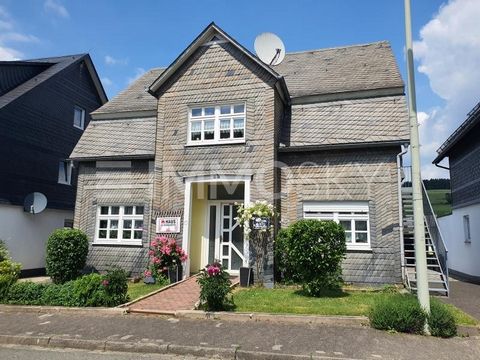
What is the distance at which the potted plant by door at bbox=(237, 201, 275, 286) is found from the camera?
11.6 m

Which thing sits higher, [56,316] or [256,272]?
[256,272]

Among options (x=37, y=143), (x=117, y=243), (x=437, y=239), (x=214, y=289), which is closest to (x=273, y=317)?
(x=214, y=289)

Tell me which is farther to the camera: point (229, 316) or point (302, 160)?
point (302, 160)

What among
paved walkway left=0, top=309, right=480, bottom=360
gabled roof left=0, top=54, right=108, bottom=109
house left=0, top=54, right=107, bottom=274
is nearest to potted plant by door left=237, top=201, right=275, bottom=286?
paved walkway left=0, top=309, right=480, bottom=360

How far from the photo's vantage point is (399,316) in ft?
22.5

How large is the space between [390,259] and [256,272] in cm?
411

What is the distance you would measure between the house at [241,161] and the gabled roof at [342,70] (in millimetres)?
94

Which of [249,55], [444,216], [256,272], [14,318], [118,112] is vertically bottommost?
[14,318]

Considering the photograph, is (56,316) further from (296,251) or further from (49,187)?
(49,187)

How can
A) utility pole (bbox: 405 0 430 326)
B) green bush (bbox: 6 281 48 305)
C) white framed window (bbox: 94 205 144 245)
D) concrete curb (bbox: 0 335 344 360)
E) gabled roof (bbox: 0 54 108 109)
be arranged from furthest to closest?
1. gabled roof (bbox: 0 54 108 109)
2. white framed window (bbox: 94 205 144 245)
3. green bush (bbox: 6 281 48 305)
4. utility pole (bbox: 405 0 430 326)
5. concrete curb (bbox: 0 335 344 360)

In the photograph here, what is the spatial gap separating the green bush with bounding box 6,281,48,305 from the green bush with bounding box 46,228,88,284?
2.60 m

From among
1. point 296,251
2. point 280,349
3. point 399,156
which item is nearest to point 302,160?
point 399,156

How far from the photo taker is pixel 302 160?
12.8 meters

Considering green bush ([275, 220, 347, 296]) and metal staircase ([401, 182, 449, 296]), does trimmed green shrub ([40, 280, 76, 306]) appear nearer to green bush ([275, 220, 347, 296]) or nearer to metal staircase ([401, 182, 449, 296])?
green bush ([275, 220, 347, 296])
